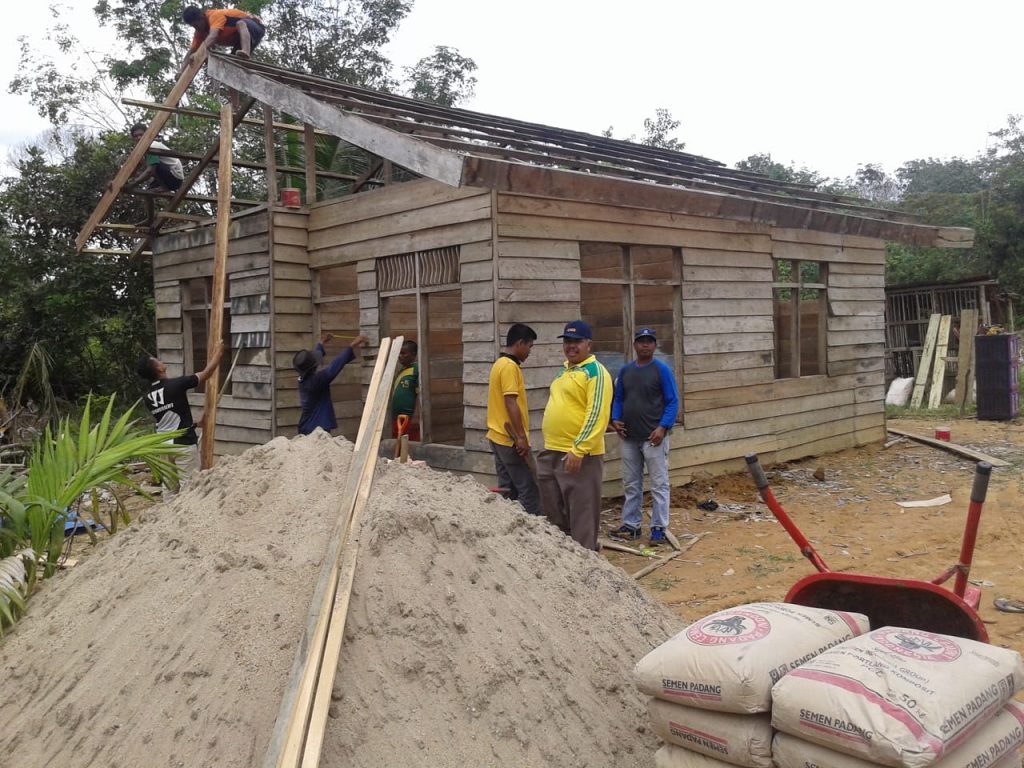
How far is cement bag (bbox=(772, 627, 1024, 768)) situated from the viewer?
2.14 metres

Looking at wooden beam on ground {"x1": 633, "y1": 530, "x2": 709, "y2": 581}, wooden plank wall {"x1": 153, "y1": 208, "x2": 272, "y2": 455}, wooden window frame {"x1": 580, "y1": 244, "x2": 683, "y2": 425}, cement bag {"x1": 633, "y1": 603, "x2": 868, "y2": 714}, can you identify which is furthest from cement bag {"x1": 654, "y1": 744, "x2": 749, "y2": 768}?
wooden plank wall {"x1": 153, "y1": 208, "x2": 272, "y2": 455}

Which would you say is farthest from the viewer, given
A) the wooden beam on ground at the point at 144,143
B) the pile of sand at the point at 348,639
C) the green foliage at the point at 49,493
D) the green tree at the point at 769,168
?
the green tree at the point at 769,168

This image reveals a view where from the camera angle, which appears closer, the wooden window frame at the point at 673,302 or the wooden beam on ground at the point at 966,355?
the wooden window frame at the point at 673,302

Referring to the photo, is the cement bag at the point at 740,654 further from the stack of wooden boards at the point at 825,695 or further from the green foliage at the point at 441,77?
the green foliage at the point at 441,77

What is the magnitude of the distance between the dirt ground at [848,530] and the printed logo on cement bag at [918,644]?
7.75ft

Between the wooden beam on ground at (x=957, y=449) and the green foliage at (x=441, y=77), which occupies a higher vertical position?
the green foliage at (x=441, y=77)

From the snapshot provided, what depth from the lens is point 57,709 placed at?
3156 mm

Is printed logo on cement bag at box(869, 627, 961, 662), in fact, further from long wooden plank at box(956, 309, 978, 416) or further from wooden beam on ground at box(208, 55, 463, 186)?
long wooden plank at box(956, 309, 978, 416)

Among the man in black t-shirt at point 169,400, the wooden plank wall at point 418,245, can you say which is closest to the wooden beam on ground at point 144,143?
the wooden plank wall at point 418,245

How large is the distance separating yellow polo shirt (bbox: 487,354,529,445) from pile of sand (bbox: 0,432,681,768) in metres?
1.74

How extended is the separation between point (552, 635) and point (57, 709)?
6.50 feet

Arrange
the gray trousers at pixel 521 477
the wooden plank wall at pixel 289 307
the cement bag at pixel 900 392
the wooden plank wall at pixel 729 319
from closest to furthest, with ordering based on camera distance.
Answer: the gray trousers at pixel 521 477 → the wooden plank wall at pixel 729 319 → the wooden plank wall at pixel 289 307 → the cement bag at pixel 900 392

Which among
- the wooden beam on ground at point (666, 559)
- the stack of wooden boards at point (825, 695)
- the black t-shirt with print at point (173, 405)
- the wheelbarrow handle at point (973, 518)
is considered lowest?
the wooden beam on ground at point (666, 559)

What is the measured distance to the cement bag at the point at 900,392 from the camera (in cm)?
1748
